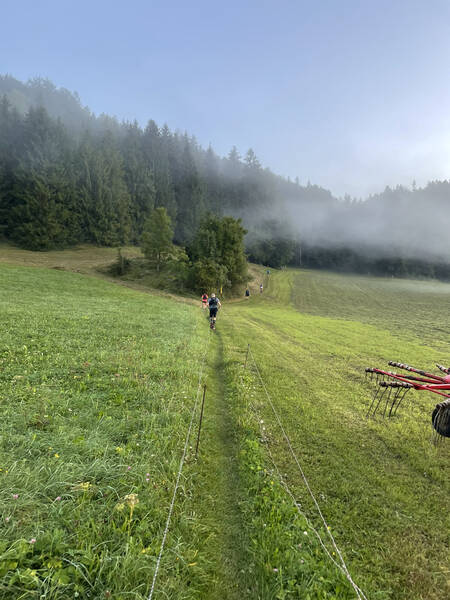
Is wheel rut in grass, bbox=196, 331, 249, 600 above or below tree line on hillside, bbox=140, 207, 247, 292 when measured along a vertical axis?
below

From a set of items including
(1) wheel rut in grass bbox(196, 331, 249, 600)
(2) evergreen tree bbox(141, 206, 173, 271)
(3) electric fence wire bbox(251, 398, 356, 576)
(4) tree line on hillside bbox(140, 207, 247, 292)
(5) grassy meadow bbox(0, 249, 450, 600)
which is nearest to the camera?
(5) grassy meadow bbox(0, 249, 450, 600)

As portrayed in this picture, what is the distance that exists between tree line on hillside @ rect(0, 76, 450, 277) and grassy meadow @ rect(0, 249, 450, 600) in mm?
58351

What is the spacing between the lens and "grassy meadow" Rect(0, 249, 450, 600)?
3.28 m

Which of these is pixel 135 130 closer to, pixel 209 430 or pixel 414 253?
pixel 414 253

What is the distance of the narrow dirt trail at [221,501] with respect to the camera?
3539mm

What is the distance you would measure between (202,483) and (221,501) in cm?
48

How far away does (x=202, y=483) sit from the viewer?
5.09m

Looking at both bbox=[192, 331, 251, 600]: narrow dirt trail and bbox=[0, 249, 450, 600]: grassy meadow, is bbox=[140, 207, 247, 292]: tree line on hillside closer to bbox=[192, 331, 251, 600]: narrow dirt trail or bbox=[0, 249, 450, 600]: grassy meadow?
bbox=[0, 249, 450, 600]: grassy meadow

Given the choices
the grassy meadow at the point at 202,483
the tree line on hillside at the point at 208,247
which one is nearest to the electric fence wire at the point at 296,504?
the grassy meadow at the point at 202,483

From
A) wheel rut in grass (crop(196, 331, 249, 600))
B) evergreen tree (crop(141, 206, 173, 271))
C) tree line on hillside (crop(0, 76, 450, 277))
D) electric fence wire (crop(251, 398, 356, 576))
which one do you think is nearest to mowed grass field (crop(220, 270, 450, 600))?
electric fence wire (crop(251, 398, 356, 576))

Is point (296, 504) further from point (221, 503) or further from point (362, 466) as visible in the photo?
point (362, 466)

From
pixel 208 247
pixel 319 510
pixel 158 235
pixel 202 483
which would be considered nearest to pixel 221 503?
pixel 202 483

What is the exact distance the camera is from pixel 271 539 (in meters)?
3.98

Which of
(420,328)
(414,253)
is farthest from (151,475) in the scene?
(414,253)
